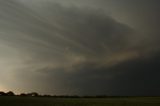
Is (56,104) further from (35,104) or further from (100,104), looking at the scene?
(100,104)

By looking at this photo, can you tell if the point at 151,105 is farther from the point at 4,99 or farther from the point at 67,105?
the point at 4,99

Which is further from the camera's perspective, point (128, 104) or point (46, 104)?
point (128, 104)

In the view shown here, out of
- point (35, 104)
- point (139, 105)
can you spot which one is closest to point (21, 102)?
point (35, 104)

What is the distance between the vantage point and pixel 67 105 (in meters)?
85.9

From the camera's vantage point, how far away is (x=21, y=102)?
287 ft

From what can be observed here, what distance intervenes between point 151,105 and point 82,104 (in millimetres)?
18330

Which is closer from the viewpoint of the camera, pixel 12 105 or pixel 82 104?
pixel 12 105

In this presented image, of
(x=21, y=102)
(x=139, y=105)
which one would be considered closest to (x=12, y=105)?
(x=21, y=102)

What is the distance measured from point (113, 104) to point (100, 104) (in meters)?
3.36

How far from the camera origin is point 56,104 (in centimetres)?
8656

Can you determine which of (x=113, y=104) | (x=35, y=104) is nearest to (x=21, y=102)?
(x=35, y=104)

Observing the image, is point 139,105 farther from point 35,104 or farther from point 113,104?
point 35,104

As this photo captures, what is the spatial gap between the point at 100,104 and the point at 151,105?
1360 cm

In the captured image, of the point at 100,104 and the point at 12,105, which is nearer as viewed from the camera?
the point at 12,105
